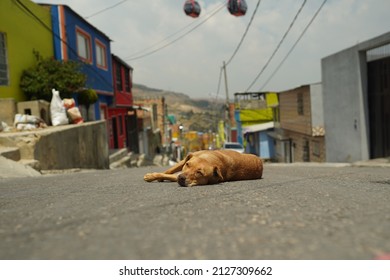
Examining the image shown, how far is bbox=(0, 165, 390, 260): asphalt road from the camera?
69.4 inches

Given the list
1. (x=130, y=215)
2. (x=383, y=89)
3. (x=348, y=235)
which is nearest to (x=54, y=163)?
(x=130, y=215)

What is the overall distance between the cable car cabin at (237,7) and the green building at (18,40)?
250 inches

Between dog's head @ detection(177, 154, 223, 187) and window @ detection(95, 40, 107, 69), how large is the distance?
14.6 m

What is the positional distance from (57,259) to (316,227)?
4.76 feet

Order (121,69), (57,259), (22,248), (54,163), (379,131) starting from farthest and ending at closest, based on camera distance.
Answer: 1. (121,69)
2. (379,131)
3. (54,163)
4. (22,248)
5. (57,259)

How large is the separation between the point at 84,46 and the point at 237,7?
8.15 meters

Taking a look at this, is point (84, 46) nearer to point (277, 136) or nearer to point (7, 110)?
point (7, 110)

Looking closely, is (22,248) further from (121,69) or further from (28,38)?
(121,69)

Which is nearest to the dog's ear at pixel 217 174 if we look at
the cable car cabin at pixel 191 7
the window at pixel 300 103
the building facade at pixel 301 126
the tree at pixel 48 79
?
the tree at pixel 48 79

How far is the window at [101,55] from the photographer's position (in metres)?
17.6

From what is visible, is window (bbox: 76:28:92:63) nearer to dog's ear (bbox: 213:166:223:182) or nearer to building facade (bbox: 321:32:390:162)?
building facade (bbox: 321:32:390:162)

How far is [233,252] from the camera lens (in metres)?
1.75

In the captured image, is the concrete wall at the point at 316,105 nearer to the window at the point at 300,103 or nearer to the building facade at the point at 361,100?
the window at the point at 300,103

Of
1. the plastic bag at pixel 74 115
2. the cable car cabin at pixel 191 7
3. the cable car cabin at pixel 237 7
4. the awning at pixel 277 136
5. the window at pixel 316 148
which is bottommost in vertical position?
the window at pixel 316 148
